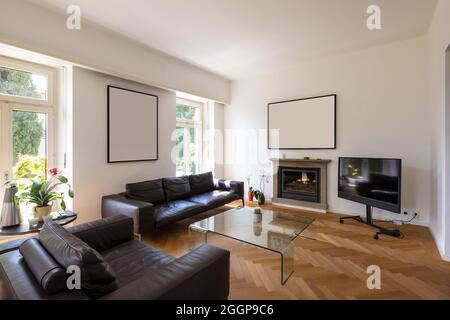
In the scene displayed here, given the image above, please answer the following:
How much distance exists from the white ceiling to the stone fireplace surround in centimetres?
197

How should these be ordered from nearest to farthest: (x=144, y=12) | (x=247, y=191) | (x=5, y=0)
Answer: (x=5, y=0) → (x=144, y=12) → (x=247, y=191)

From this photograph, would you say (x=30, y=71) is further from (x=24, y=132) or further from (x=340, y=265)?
(x=340, y=265)

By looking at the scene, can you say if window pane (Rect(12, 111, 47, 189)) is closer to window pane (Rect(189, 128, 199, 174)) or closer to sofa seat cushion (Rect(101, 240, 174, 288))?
sofa seat cushion (Rect(101, 240, 174, 288))

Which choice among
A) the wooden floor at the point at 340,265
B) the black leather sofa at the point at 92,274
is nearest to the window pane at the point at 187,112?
the wooden floor at the point at 340,265

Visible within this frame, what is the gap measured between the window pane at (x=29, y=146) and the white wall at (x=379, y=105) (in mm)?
4065

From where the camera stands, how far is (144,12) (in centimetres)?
269

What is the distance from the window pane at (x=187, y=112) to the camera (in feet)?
16.2

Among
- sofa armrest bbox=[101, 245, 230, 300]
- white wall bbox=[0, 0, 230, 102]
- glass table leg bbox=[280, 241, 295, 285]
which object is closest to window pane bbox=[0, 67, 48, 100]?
white wall bbox=[0, 0, 230, 102]

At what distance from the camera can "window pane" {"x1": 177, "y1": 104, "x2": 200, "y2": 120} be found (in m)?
4.93

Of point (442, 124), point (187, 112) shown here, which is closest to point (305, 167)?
point (442, 124)

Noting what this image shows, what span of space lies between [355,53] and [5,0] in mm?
4812

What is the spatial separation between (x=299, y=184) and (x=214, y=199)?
190 cm
